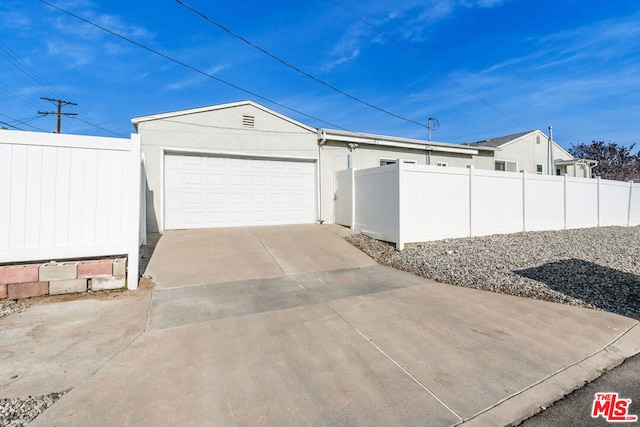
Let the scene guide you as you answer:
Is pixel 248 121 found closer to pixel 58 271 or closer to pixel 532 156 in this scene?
pixel 58 271

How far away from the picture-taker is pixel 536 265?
6082mm

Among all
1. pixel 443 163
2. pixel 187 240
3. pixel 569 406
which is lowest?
pixel 569 406

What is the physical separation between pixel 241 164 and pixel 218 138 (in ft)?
3.42

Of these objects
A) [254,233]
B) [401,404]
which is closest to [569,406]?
[401,404]

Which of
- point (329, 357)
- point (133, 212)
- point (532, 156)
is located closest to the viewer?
point (329, 357)

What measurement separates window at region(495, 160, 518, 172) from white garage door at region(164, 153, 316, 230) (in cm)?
1130

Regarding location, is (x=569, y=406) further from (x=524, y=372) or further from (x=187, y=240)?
(x=187, y=240)

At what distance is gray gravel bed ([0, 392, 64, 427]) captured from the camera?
2008 millimetres

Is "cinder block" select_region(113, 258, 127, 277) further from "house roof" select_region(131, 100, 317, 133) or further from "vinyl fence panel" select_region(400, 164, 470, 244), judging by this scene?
"vinyl fence panel" select_region(400, 164, 470, 244)

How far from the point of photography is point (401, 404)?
7.37 feet

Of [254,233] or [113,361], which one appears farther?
[254,233]

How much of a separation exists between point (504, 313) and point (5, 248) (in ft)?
22.7

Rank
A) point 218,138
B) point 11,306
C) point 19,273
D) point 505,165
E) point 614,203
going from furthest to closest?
1. point 505,165
2. point 614,203
3. point 218,138
4. point 19,273
5. point 11,306

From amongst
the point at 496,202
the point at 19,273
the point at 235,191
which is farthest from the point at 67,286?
the point at 496,202
